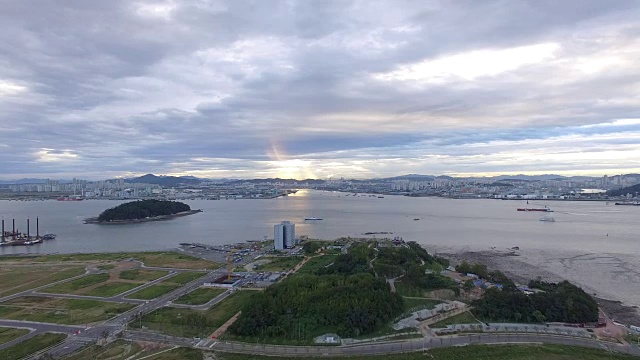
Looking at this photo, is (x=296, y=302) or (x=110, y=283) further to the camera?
(x=110, y=283)

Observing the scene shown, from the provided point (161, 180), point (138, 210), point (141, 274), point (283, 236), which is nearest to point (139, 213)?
point (138, 210)

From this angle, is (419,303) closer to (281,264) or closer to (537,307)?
(537,307)

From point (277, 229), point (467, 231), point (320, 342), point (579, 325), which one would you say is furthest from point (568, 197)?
point (320, 342)

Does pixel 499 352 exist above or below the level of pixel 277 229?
below

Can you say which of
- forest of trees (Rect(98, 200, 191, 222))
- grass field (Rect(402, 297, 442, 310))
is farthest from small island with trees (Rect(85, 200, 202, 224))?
grass field (Rect(402, 297, 442, 310))

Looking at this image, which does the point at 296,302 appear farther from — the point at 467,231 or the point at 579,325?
the point at 467,231

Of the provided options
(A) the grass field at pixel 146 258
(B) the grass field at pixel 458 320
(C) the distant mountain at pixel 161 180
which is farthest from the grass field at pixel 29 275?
(C) the distant mountain at pixel 161 180

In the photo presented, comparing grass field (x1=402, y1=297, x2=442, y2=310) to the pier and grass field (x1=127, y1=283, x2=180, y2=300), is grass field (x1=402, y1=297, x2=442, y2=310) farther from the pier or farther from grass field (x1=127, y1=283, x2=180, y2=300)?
the pier
